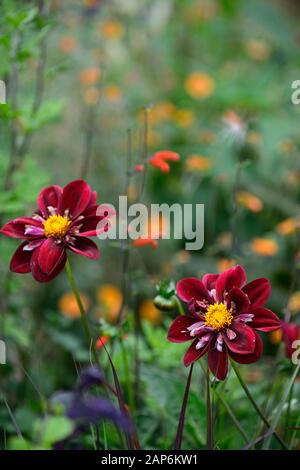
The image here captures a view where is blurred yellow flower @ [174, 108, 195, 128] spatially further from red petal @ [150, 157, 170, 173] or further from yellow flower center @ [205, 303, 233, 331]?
yellow flower center @ [205, 303, 233, 331]

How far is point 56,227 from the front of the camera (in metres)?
0.74

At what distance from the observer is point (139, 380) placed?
1.06m

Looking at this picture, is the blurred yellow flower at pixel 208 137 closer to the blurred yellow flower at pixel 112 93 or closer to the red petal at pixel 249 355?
the blurred yellow flower at pixel 112 93

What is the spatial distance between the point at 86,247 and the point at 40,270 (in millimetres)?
65

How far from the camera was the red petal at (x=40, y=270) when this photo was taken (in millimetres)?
712

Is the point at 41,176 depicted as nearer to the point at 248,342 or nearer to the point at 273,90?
the point at 248,342

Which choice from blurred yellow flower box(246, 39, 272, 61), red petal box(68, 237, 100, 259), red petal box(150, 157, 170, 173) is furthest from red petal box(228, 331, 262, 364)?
blurred yellow flower box(246, 39, 272, 61)

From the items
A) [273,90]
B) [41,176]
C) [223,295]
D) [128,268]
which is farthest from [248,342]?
[273,90]

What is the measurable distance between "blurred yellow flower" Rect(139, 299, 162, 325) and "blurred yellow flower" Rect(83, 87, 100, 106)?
0.64 metres

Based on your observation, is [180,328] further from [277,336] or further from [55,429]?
[277,336]

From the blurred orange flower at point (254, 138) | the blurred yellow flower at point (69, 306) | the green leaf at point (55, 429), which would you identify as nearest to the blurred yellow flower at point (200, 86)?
the blurred orange flower at point (254, 138)

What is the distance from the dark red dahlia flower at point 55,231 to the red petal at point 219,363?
0.18 meters

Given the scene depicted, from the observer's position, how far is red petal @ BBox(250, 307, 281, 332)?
0.70m

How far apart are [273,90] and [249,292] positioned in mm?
1589
